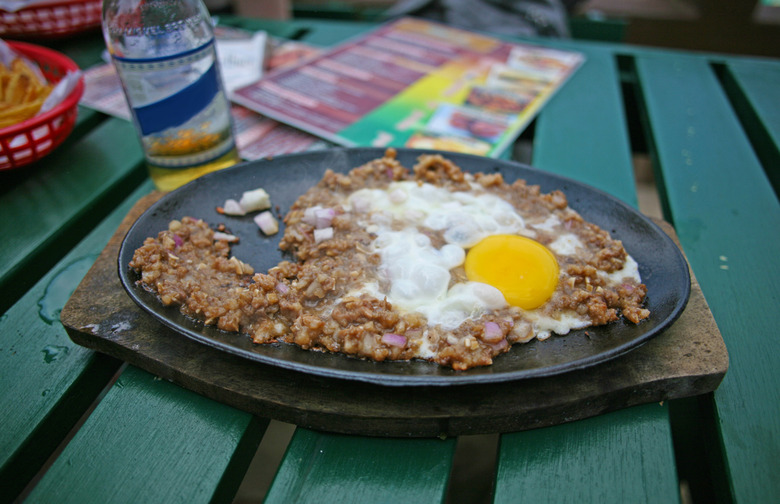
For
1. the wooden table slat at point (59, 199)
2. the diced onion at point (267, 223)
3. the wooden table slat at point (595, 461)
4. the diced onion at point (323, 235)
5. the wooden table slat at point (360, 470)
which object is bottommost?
the wooden table slat at point (59, 199)

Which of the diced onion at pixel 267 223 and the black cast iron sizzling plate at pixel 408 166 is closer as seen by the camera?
the black cast iron sizzling plate at pixel 408 166

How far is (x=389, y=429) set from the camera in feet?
3.34

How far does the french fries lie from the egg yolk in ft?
4.98

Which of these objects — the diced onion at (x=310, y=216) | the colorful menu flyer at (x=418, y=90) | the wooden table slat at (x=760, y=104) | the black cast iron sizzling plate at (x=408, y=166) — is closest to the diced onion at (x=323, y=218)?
the diced onion at (x=310, y=216)

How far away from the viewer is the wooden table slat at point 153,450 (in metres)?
0.93

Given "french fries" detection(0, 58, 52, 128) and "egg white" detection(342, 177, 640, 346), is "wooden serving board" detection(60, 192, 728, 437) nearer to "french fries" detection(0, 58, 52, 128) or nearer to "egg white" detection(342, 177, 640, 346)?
"egg white" detection(342, 177, 640, 346)

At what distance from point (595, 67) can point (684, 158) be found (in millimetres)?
970

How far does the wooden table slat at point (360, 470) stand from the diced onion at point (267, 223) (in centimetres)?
62

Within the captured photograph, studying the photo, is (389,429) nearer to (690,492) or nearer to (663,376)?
(663,376)

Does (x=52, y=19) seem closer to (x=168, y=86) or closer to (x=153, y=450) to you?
(x=168, y=86)

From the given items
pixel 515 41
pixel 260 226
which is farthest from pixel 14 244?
pixel 515 41

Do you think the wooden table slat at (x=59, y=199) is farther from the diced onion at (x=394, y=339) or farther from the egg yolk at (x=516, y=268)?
the egg yolk at (x=516, y=268)

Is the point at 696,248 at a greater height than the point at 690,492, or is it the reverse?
the point at 696,248

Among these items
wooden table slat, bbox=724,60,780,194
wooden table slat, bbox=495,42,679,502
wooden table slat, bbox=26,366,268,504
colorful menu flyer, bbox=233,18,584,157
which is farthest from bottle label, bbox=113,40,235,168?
wooden table slat, bbox=724,60,780,194
